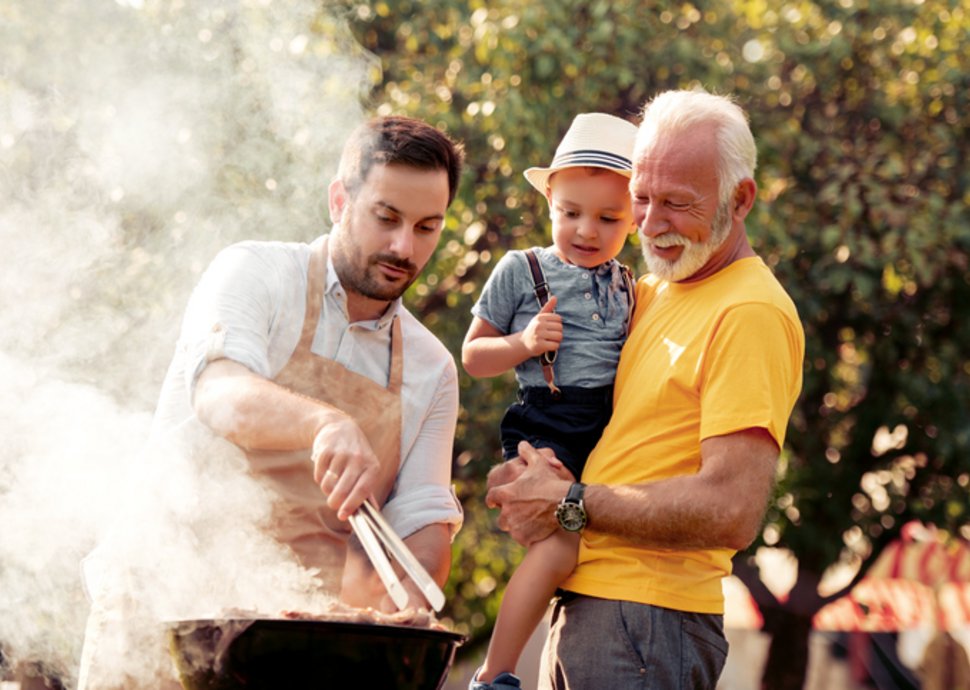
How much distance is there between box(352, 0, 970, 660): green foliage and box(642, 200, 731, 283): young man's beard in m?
3.81

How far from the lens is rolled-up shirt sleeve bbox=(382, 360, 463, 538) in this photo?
3273 mm

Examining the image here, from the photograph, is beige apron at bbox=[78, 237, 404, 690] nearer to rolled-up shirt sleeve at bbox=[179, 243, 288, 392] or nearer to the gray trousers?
rolled-up shirt sleeve at bbox=[179, 243, 288, 392]

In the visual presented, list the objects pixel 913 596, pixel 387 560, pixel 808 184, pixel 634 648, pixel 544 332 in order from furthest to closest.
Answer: pixel 913 596, pixel 808 184, pixel 544 332, pixel 634 648, pixel 387 560

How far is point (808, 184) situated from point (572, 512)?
5407 mm

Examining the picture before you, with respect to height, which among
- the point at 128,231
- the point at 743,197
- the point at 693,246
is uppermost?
the point at 128,231

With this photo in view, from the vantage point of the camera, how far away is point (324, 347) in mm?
3266

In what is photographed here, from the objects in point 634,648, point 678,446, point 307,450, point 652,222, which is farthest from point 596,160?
point 634,648

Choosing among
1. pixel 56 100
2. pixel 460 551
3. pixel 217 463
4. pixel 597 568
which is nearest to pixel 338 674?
pixel 597 568

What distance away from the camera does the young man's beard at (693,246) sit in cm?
283

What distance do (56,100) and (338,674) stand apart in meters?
4.66

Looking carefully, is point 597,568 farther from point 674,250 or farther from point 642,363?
point 674,250

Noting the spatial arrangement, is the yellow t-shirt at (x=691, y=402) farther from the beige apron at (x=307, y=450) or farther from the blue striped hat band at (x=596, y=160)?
the beige apron at (x=307, y=450)

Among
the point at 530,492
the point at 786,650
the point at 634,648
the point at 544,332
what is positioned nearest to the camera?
the point at 634,648

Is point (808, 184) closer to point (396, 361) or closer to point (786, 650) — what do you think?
point (786, 650)
